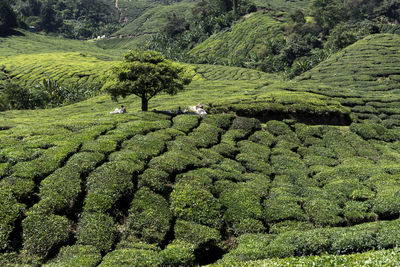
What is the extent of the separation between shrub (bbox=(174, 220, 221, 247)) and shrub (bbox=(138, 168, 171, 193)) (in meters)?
2.87

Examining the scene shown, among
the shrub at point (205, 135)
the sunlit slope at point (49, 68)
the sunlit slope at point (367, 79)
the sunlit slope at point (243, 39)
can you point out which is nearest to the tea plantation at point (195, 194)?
the shrub at point (205, 135)

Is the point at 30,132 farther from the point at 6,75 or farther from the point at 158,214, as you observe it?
the point at 6,75

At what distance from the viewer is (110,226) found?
1584cm

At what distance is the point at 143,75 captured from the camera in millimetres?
32094

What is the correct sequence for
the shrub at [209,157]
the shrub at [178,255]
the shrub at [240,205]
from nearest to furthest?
the shrub at [178,255] → the shrub at [240,205] → the shrub at [209,157]

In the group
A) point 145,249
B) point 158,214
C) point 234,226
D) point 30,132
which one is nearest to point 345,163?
point 234,226

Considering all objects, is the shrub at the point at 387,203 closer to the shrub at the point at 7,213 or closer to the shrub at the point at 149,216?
the shrub at the point at 149,216

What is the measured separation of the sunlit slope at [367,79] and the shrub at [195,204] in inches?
1351

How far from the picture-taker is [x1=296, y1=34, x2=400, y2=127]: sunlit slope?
4619cm

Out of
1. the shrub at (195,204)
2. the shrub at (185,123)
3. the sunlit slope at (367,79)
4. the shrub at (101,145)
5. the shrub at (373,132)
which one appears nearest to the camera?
the shrub at (195,204)

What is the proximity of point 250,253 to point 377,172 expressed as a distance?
1567 cm

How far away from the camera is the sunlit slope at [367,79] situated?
152ft

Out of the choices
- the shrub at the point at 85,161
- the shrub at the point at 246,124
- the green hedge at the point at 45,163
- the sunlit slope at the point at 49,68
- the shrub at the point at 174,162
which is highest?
the green hedge at the point at 45,163

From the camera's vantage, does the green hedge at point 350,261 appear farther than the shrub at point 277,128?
No
